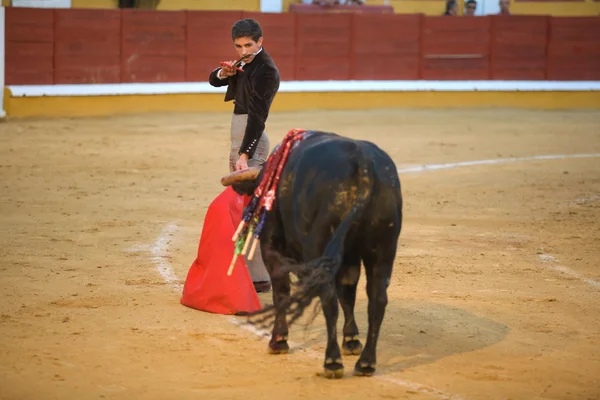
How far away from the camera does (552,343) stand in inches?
181

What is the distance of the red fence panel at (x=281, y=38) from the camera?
14.8 meters

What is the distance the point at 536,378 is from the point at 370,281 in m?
0.76

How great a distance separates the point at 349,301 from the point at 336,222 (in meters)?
0.54

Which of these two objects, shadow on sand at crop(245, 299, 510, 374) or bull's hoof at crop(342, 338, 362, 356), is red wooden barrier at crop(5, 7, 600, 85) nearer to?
shadow on sand at crop(245, 299, 510, 374)

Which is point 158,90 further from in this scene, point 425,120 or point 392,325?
point 392,325

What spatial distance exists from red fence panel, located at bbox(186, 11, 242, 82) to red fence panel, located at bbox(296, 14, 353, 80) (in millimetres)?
1069

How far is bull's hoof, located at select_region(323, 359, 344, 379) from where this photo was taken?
397 centimetres

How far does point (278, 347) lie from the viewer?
4.36m

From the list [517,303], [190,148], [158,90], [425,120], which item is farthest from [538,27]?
[517,303]

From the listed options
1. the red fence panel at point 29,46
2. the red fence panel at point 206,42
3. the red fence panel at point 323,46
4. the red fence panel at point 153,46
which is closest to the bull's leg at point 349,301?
the red fence panel at point 29,46

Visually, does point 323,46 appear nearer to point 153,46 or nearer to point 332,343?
point 153,46

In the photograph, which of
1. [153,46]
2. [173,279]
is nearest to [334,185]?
[173,279]

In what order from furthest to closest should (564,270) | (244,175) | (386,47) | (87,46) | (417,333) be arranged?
(386,47)
(87,46)
(564,270)
(417,333)
(244,175)

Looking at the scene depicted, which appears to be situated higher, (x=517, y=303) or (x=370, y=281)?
(x=370, y=281)
